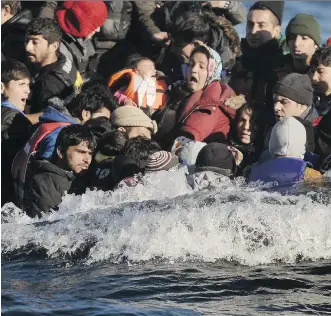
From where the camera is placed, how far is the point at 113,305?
6617mm

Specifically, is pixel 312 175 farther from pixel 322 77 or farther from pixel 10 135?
pixel 10 135

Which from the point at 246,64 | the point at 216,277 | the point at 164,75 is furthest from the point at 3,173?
the point at 216,277

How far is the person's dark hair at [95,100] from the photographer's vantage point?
1071 centimetres

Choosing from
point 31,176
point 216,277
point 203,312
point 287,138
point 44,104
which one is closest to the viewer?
point 203,312

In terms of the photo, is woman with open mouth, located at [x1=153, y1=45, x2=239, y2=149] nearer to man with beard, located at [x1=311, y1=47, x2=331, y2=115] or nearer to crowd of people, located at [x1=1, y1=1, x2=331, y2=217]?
crowd of people, located at [x1=1, y1=1, x2=331, y2=217]

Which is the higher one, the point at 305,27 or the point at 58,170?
the point at 305,27

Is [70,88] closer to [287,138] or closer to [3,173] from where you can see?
[3,173]

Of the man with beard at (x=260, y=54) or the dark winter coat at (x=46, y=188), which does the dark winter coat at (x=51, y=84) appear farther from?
the man with beard at (x=260, y=54)

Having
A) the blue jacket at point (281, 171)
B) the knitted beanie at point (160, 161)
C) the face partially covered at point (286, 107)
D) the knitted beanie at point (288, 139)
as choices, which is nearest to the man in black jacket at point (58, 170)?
the knitted beanie at point (160, 161)

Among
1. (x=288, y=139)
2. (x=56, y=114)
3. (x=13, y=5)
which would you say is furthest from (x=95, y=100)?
(x=288, y=139)

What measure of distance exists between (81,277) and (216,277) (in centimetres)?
94

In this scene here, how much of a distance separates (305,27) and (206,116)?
147 cm

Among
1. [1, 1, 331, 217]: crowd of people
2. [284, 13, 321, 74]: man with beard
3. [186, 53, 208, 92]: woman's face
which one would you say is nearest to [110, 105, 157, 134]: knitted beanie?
[1, 1, 331, 217]: crowd of people

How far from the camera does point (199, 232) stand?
26.1 feet
